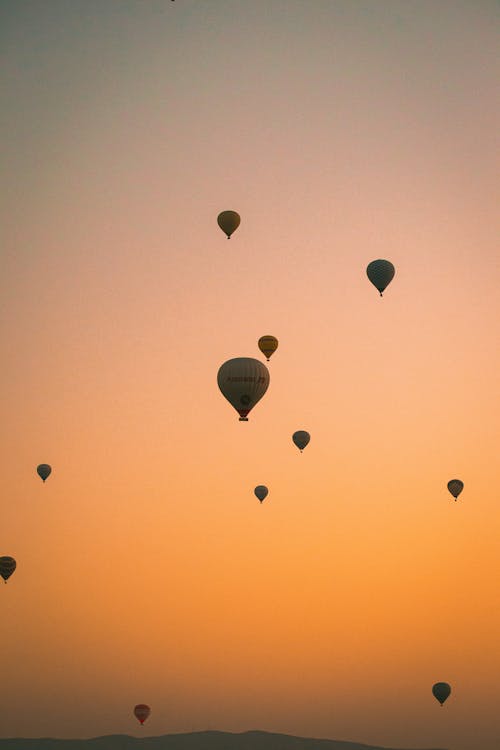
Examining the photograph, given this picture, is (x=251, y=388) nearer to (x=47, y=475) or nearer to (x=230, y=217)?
(x=230, y=217)

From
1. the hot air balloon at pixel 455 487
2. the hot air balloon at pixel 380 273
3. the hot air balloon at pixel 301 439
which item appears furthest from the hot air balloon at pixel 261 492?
the hot air balloon at pixel 380 273

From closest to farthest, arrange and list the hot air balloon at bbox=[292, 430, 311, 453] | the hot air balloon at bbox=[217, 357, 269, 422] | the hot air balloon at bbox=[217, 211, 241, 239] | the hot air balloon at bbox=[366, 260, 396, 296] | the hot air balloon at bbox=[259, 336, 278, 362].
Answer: the hot air balloon at bbox=[217, 357, 269, 422] < the hot air balloon at bbox=[366, 260, 396, 296] < the hot air balloon at bbox=[217, 211, 241, 239] < the hot air balloon at bbox=[259, 336, 278, 362] < the hot air balloon at bbox=[292, 430, 311, 453]

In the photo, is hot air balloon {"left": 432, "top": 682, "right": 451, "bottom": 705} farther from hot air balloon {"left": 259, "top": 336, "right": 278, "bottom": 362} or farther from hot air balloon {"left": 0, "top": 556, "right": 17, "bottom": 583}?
hot air balloon {"left": 0, "top": 556, "right": 17, "bottom": 583}

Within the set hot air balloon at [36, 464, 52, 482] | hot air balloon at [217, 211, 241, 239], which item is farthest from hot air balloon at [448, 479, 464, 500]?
hot air balloon at [36, 464, 52, 482]

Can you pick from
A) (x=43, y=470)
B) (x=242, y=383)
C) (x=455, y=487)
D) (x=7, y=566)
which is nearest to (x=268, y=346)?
(x=242, y=383)

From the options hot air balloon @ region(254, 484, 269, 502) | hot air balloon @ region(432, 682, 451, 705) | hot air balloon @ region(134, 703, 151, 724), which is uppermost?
hot air balloon @ region(254, 484, 269, 502)

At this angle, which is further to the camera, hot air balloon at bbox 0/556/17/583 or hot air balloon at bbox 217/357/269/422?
hot air balloon at bbox 0/556/17/583

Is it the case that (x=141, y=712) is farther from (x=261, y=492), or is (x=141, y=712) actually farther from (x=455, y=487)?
(x=455, y=487)

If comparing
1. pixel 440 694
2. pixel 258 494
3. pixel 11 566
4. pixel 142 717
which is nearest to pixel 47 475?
pixel 11 566
